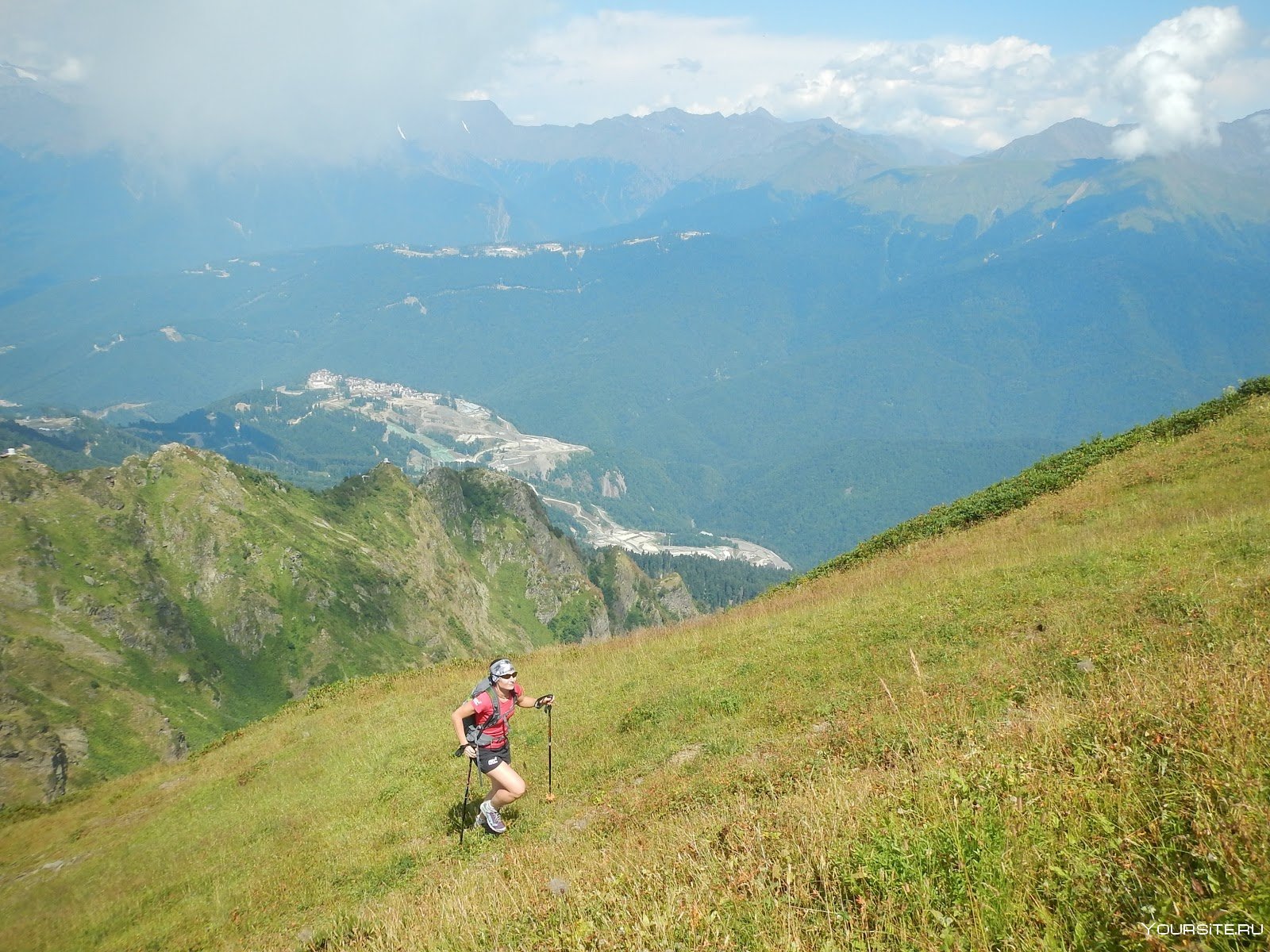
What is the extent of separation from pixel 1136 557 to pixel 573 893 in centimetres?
1584

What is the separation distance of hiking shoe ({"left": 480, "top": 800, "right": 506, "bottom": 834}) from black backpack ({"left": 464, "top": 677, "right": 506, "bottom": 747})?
105 centimetres

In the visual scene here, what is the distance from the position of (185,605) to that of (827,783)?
118 meters

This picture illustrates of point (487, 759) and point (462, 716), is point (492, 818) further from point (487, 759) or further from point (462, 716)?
point (462, 716)

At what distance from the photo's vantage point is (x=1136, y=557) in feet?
54.4

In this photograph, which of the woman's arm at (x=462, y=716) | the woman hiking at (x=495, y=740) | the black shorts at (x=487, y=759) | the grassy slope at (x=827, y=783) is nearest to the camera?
the grassy slope at (x=827, y=783)

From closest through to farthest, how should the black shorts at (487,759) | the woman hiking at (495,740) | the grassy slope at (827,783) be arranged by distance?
the grassy slope at (827,783) → the woman hiking at (495,740) → the black shorts at (487,759)

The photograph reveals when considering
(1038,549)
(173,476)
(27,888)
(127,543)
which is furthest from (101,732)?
(1038,549)

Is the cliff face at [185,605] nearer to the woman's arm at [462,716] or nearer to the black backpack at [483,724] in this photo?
the black backpack at [483,724]

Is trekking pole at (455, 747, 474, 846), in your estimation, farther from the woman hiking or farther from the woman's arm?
the woman's arm

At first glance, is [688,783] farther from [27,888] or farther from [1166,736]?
[27,888]

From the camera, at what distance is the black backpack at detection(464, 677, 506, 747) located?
12133mm

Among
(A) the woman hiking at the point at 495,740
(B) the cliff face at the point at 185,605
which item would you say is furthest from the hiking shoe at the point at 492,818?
(B) the cliff face at the point at 185,605

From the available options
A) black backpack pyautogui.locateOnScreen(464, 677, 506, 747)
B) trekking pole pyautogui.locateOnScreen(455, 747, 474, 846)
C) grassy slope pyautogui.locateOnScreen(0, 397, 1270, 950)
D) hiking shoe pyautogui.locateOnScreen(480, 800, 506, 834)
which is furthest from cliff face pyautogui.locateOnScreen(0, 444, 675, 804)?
black backpack pyautogui.locateOnScreen(464, 677, 506, 747)

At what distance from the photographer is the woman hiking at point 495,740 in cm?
1204
